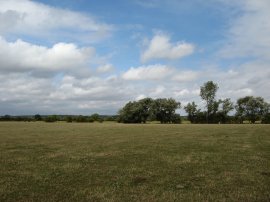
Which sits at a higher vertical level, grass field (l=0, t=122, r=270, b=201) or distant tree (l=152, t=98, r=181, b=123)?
distant tree (l=152, t=98, r=181, b=123)

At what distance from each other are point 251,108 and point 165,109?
130 ft

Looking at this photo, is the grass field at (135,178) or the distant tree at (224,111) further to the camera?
the distant tree at (224,111)

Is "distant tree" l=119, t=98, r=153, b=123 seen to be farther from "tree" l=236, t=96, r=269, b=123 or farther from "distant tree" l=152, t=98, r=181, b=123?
"tree" l=236, t=96, r=269, b=123

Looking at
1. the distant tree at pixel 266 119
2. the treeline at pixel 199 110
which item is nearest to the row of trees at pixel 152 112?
the treeline at pixel 199 110

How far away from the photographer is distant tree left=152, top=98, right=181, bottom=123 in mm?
156500

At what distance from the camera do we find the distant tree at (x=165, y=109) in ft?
→ 513

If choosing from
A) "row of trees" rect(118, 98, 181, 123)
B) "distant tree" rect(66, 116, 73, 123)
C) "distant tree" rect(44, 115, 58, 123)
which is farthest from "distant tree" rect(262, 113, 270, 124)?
"distant tree" rect(44, 115, 58, 123)

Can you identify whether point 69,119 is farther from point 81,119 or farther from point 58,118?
point 58,118

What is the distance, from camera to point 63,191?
36.6 ft

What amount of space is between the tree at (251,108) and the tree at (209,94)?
59.4ft

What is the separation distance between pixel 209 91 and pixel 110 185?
140536 millimetres

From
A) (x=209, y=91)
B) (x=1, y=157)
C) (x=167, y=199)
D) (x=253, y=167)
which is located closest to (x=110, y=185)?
(x=167, y=199)

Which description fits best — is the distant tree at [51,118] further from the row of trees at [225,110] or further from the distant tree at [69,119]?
the row of trees at [225,110]

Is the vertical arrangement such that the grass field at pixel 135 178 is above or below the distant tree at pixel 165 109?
below
